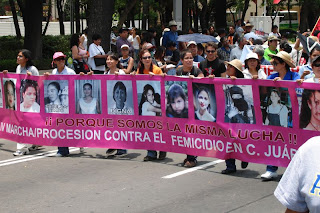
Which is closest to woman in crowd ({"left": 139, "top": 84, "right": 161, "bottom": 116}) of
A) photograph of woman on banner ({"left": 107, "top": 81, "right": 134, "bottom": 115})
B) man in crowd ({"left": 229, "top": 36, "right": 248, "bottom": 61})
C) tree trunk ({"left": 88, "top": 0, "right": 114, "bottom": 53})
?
photograph of woman on banner ({"left": 107, "top": 81, "right": 134, "bottom": 115})

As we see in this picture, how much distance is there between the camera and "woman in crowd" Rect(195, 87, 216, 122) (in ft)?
29.0

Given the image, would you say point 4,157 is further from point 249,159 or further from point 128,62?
point 249,159

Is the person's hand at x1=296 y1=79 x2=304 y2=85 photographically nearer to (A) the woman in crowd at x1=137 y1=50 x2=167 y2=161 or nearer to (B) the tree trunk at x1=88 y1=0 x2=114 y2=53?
(A) the woman in crowd at x1=137 y1=50 x2=167 y2=161

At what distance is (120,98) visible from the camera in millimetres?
9727

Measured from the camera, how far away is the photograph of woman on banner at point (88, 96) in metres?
9.89

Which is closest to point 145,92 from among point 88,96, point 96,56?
point 88,96

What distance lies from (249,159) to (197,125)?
3.20 feet

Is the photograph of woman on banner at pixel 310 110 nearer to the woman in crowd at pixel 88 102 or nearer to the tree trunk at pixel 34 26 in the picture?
the woman in crowd at pixel 88 102

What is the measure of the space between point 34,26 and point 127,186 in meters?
21.0

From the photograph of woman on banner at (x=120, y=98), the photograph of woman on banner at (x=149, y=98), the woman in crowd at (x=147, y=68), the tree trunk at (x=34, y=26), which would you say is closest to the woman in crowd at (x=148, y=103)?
the photograph of woman on banner at (x=149, y=98)

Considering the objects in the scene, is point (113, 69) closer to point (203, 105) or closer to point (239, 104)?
point (203, 105)

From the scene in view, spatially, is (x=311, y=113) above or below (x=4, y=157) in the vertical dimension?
above

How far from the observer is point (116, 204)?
23.1ft

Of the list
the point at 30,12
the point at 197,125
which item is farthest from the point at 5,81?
the point at 30,12
